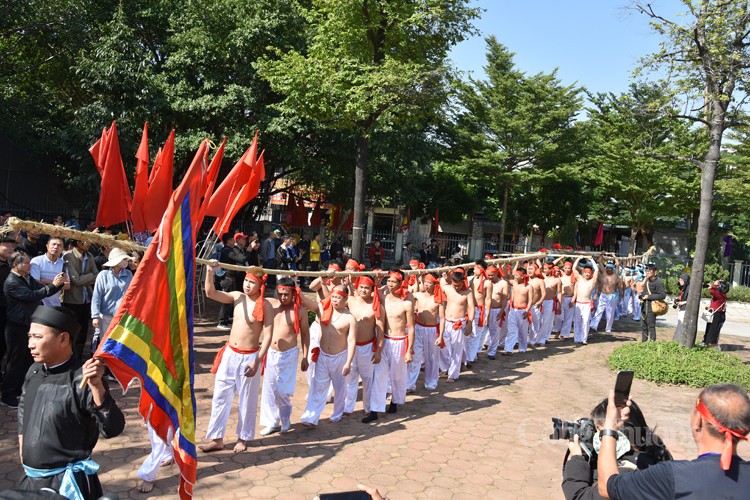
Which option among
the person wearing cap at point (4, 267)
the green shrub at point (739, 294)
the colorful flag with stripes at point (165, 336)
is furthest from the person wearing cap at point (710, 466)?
the green shrub at point (739, 294)

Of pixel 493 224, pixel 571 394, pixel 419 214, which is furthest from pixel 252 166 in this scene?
pixel 493 224

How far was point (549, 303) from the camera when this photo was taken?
41.7 ft

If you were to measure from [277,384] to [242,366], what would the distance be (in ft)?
2.01

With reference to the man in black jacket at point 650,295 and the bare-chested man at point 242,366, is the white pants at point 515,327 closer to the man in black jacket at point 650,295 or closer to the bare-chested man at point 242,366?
the man in black jacket at point 650,295

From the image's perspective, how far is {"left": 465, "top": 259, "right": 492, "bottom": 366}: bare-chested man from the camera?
1034 centimetres

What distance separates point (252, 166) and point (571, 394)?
19.4ft

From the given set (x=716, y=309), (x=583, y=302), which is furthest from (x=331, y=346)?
(x=716, y=309)

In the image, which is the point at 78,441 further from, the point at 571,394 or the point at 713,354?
the point at 713,354

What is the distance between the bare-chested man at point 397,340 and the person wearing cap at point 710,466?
514 cm

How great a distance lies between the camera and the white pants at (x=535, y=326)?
12406mm

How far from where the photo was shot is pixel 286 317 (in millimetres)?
6633

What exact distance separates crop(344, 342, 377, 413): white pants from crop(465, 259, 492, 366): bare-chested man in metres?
3.17

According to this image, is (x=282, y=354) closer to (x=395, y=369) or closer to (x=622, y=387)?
(x=395, y=369)

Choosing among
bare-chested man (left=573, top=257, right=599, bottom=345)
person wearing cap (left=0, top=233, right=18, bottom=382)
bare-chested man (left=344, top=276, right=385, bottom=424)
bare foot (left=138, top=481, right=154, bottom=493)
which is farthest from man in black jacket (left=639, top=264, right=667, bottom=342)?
person wearing cap (left=0, top=233, right=18, bottom=382)
